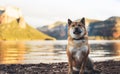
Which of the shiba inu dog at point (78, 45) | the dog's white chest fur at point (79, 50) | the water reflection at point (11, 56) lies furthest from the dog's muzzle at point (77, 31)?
the water reflection at point (11, 56)

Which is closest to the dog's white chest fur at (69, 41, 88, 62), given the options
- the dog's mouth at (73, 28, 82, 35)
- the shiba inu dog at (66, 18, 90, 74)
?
the shiba inu dog at (66, 18, 90, 74)

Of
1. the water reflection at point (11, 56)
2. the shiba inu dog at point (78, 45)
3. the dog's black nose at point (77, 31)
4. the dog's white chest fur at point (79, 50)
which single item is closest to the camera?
the dog's black nose at point (77, 31)

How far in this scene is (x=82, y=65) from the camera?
49.9ft

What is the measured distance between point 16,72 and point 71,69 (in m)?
7.15

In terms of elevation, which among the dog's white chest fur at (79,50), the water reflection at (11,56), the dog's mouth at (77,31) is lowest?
the water reflection at (11,56)

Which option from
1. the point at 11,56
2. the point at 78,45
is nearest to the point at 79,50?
the point at 78,45

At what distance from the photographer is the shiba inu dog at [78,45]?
14.3 meters

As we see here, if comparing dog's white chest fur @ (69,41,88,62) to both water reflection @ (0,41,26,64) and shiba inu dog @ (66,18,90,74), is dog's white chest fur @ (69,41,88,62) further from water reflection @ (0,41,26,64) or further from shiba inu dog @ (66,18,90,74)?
water reflection @ (0,41,26,64)

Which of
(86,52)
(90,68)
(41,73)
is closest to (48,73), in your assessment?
(41,73)

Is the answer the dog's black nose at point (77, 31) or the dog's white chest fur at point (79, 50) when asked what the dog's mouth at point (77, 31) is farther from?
the dog's white chest fur at point (79, 50)

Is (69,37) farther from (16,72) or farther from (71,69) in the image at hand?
(16,72)

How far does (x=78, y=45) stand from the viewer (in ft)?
48.1

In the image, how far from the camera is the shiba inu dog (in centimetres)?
1430

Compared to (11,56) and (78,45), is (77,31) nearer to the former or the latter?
(78,45)
